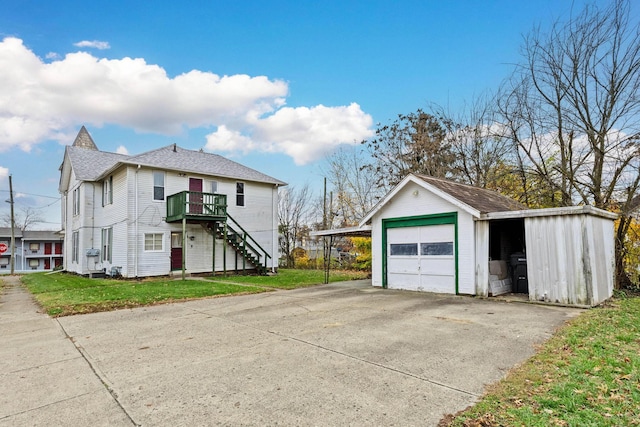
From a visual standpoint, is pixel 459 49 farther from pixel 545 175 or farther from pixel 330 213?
pixel 330 213

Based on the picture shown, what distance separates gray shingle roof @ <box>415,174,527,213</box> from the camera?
10714 mm

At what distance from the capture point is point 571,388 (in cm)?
366

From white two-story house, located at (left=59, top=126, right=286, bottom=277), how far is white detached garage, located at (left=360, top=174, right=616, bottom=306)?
29.7 ft

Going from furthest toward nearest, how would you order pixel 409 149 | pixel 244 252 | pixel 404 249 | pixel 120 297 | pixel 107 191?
pixel 409 149 < pixel 244 252 < pixel 107 191 < pixel 404 249 < pixel 120 297

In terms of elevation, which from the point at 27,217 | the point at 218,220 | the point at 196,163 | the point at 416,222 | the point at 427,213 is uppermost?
the point at 196,163

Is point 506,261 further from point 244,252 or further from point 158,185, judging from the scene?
point 158,185

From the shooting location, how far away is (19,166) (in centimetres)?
2931

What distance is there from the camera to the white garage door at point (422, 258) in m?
10.9

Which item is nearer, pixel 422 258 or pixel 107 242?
pixel 422 258

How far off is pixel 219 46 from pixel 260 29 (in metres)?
1.92

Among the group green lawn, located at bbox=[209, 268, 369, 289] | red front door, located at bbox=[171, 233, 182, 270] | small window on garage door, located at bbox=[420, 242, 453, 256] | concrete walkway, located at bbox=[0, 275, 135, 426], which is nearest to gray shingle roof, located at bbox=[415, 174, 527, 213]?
small window on garage door, located at bbox=[420, 242, 453, 256]

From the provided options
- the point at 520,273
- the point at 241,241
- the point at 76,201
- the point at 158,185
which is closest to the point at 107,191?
the point at 158,185

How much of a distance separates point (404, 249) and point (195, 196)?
11313 millimetres

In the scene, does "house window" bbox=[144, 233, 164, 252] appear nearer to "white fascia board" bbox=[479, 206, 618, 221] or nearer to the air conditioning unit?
the air conditioning unit
